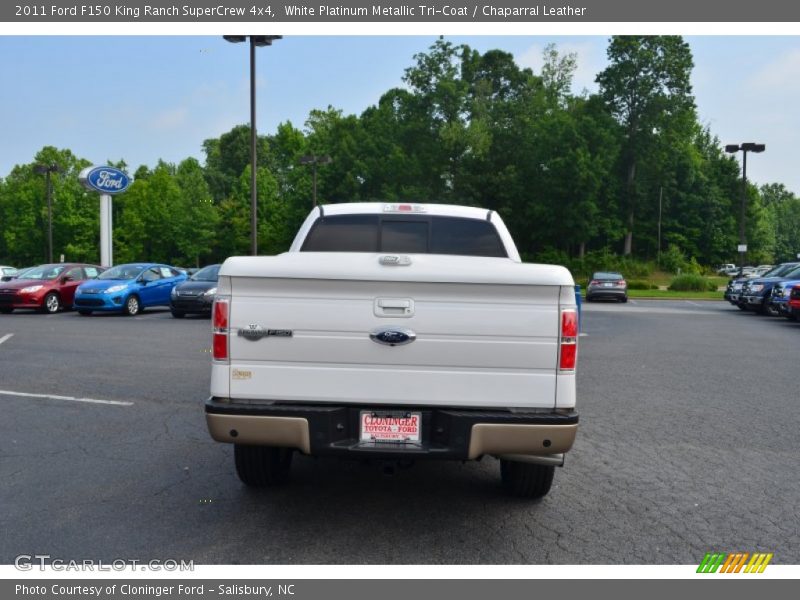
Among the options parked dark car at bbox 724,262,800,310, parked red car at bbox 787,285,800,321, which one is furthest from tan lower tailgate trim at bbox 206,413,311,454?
parked dark car at bbox 724,262,800,310

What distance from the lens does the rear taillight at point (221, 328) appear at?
3.96 m

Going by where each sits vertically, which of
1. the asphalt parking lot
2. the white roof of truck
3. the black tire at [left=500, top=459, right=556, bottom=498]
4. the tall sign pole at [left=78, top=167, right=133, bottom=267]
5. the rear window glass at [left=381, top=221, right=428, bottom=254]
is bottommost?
the asphalt parking lot

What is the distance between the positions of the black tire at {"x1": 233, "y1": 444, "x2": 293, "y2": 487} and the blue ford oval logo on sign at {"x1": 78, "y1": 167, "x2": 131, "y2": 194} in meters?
30.5

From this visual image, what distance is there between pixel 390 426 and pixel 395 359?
1.25ft

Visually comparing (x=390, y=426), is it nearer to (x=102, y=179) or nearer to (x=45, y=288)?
(x=45, y=288)

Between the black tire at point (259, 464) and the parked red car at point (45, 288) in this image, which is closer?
the black tire at point (259, 464)

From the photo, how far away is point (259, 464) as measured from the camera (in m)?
4.89

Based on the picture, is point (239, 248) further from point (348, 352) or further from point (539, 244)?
point (348, 352)

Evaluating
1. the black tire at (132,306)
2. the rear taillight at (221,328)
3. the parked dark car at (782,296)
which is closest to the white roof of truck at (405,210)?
the rear taillight at (221,328)

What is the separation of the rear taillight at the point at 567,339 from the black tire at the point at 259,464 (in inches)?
83.1

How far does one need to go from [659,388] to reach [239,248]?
2652 inches

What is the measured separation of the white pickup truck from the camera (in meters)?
3.90

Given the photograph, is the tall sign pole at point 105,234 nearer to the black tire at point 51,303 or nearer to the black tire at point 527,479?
the black tire at point 51,303

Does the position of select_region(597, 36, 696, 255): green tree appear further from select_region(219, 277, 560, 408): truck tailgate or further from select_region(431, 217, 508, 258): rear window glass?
select_region(219, 277, 560, 408): truck tailgate
